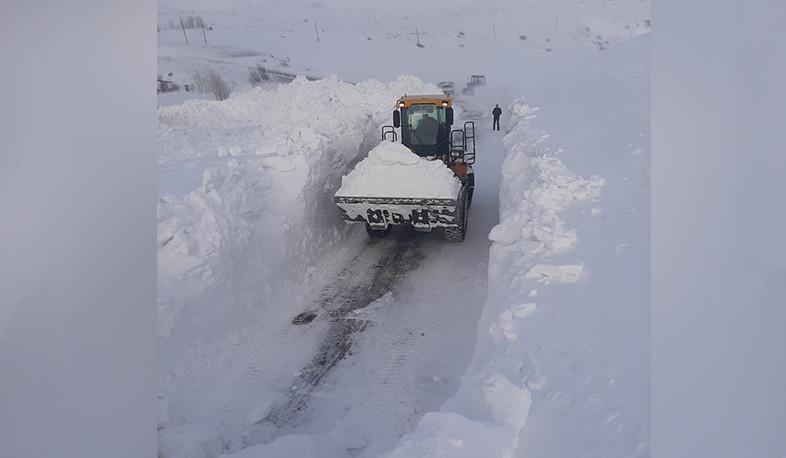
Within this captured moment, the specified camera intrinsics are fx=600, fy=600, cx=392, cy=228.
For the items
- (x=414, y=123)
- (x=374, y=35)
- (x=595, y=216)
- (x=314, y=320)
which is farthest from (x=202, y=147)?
(x=374, y=35)

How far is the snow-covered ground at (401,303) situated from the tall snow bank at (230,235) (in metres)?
0.03

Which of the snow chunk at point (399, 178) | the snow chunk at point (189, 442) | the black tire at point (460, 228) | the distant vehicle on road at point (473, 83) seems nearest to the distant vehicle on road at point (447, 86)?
the distant vehicle on road at point (473, 83)

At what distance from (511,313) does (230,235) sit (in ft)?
16.5

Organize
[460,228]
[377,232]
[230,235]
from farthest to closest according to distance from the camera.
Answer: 1. [377,232]
2. [460,228]
3. [230,235]

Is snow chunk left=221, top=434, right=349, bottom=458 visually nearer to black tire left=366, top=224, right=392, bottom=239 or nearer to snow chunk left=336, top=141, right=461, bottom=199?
snow chunk left=336, top=141, right=461, bottom=199

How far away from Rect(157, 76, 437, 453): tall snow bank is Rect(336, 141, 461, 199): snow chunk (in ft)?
3.91

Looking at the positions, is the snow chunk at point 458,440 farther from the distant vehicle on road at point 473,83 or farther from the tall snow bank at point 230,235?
the distant vehicle on road at point 473,83

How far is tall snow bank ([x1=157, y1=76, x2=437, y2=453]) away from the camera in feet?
25.6

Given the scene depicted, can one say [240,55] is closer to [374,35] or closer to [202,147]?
[374,35]

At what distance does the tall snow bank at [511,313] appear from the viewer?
4355 millimetres

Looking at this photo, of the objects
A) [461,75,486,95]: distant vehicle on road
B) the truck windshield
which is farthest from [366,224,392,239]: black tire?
[461,75,486,95]: distant vehicle on road

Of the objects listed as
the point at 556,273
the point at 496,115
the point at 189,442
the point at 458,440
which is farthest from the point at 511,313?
the point at 496,115

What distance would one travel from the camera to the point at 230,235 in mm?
9516

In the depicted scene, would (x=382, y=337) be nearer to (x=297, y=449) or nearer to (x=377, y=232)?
(x=297, y=449)
